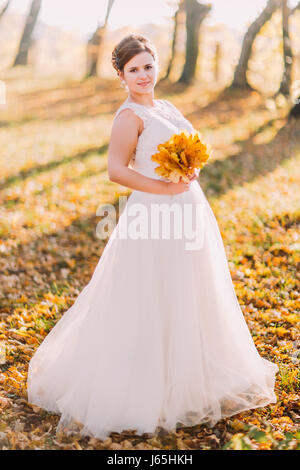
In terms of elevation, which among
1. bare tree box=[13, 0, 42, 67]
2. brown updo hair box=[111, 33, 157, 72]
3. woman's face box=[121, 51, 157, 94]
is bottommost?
woman's face box=[121, 51, 157, 94]

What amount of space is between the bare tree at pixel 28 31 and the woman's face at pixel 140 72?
2488 cm

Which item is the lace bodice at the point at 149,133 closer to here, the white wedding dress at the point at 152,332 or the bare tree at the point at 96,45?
the white wedding dress at the point at 152,332

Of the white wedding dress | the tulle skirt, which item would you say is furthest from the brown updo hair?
the tulle skirt

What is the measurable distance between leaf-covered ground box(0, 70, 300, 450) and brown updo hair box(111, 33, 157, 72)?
101 inches

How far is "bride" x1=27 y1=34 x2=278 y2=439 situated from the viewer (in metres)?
3.12

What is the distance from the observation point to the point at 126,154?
308 centimetres

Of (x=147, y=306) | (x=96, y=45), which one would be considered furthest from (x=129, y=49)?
(x=96, y=45)

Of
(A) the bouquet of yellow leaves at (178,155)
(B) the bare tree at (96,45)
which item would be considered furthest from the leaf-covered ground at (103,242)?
(B) the bare tree at (96,45)

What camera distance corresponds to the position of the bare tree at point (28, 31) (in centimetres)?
2455

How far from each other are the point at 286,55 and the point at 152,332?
43.3ft

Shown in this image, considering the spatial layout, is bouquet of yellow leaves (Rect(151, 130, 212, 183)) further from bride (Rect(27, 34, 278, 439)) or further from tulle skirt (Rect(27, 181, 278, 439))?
tulle skirt (Rect(27, 181, 278, 439))

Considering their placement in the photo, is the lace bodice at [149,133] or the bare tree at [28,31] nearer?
the lace bodice at [149,133]
